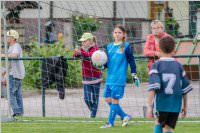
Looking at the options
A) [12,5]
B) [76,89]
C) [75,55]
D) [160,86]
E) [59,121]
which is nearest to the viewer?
[160,86]

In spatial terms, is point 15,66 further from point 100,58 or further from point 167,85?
point 167,85

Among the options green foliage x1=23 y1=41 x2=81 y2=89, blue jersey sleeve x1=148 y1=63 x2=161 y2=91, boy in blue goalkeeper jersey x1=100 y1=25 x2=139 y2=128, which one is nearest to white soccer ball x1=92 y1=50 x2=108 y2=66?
boy in blue goalkeeper jersey x1=100 y1=25 x2=139 y2=128

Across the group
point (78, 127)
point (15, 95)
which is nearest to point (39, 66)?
point (15, 95)

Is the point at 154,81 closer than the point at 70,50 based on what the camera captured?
Yes

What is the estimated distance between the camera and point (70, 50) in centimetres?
2105

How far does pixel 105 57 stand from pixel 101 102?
14.7 ft

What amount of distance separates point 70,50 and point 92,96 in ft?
23.6

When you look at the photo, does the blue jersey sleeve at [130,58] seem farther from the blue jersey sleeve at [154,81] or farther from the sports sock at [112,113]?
the blue jersey sleeve at [154,81]

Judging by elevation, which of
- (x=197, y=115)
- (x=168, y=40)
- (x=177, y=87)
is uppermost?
(x=168, y=40)

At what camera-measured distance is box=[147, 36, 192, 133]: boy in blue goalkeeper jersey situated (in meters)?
8.83

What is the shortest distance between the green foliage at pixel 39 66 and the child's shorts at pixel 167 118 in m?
8.39

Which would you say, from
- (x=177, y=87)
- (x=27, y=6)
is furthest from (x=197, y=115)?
(x=27, y=6)

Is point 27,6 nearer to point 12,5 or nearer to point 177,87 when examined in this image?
point 12,5

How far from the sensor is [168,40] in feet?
29.1
